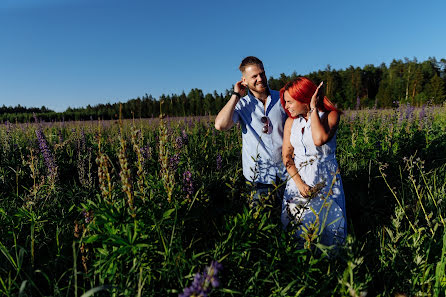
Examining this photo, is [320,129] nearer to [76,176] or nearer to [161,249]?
[161,249]

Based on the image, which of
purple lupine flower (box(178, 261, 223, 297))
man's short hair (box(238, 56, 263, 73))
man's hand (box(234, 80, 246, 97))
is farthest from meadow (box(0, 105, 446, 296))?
man's short hair (box(238, 56, 263, 73))

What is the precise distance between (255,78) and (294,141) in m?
0.83

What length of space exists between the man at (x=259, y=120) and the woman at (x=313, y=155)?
26cm

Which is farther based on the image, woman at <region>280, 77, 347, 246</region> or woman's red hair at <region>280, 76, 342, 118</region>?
woman's red hair at <region>280, 76, 342, 118</region>

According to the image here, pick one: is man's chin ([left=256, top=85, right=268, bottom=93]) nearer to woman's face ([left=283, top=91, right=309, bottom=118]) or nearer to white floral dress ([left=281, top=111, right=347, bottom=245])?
woman's face ([left=283, top=91, right=309, bottom=118])

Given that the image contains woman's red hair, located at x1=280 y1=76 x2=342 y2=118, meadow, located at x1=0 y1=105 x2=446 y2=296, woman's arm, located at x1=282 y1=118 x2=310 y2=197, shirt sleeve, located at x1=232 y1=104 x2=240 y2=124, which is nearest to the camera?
meadow, located at x1=0 y1=105 x2=446 y2=296

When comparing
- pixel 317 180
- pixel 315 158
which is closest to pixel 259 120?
pixel 315 158

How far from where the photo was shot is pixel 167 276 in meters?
1.58

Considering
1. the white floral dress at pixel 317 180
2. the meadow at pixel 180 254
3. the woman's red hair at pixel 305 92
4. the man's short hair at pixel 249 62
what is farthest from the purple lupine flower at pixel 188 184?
the man's short hair at pixel 249 62

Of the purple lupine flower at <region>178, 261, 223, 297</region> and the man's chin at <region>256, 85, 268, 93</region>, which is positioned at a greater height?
the man's chin at <region>256, 85, 268, 93</region>

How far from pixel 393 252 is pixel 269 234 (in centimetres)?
100

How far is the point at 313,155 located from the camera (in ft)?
8.52

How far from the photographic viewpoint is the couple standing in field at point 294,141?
2420mm

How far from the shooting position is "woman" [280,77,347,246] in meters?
2.42
